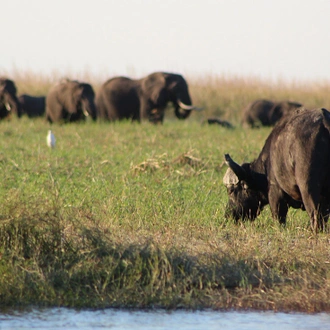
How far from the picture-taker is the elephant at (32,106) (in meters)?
23.4

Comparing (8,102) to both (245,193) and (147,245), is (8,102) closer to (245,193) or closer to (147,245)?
(245,193)

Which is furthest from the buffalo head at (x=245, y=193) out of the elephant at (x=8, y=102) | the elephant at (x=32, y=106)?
the elephant at (x=32, y=106)

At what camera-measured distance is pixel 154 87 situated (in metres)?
20.7

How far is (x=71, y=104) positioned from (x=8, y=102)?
6.96 ft

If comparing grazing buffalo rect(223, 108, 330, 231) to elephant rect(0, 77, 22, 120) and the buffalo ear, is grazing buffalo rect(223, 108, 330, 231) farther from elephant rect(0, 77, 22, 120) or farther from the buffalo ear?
elephant rect(0, 77, 22, 120)

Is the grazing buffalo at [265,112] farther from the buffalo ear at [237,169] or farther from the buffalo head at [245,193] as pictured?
the buffalo ear at [237,169]

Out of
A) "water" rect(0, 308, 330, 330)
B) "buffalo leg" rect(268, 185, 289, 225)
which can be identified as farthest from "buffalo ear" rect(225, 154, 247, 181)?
"water" rect(0, 308, 330, 330)

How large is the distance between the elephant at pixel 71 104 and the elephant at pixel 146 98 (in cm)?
48

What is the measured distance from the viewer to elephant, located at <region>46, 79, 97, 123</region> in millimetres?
20453

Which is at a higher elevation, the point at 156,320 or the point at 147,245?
the point at 147,245

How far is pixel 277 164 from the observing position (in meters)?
7.98

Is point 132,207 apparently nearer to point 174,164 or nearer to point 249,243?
point 249,243

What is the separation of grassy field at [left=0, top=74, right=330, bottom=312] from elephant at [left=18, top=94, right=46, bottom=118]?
11908 mm

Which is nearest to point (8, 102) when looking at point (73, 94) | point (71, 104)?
point (73, 94)
